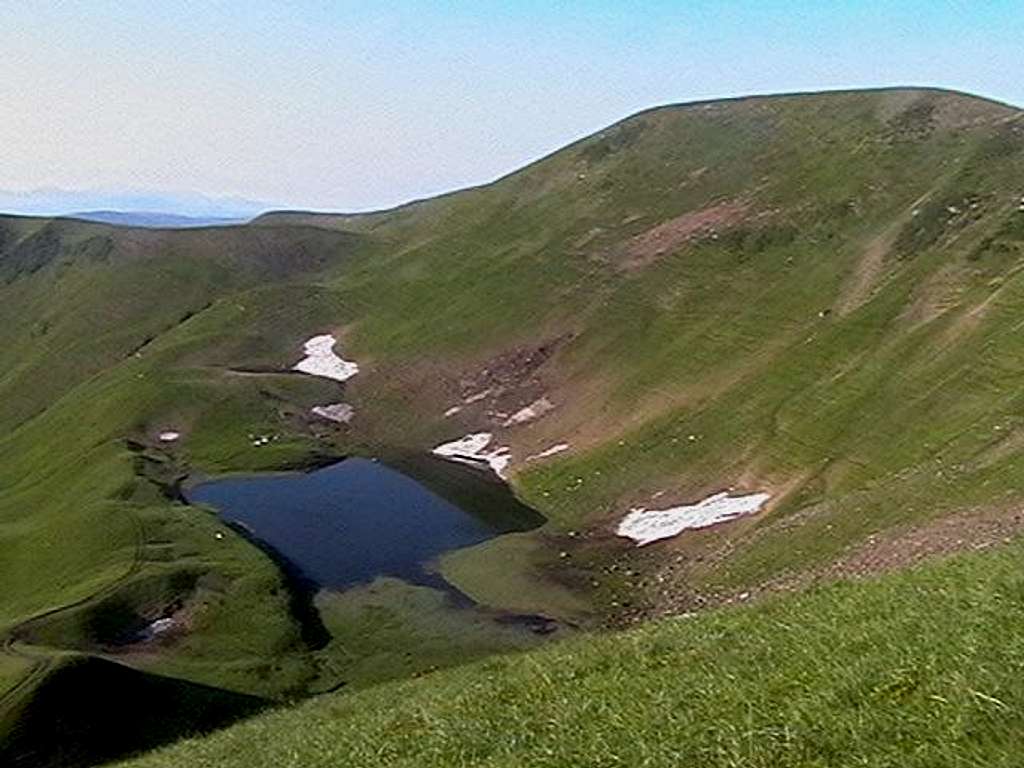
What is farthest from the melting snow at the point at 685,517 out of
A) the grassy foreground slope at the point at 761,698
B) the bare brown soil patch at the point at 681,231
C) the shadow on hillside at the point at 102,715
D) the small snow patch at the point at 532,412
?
the bare brown soil patch at the point at 681,231

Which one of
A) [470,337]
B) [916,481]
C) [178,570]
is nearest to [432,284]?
[470,337]

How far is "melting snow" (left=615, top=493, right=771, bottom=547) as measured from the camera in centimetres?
7031

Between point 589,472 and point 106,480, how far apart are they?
38.0 m

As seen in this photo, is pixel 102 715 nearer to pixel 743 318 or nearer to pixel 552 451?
pixel 552 451

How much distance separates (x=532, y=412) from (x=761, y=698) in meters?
87.4

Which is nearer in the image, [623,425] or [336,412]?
[623,425]

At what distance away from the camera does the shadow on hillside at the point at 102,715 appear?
45844mm

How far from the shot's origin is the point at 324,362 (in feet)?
436

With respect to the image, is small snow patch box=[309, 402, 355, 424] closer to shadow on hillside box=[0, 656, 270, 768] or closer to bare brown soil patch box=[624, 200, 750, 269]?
bare brown soil patch box=[624, 200, 750, 269]

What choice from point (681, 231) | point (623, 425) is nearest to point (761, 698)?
point (623, 425)

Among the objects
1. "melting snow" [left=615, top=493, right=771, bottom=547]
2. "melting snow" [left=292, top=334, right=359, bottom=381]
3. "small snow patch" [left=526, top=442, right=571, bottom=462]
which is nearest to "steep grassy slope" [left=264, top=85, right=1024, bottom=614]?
"small snow patch" [left=526, top=442, right=571, bottom=462]

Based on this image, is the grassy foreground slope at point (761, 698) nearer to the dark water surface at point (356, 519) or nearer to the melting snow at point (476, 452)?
the dark water surface at point (356, 519)

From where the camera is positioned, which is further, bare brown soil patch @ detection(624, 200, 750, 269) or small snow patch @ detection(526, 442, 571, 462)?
bare brown soil patch @ detection(624, 200, 750, 269)

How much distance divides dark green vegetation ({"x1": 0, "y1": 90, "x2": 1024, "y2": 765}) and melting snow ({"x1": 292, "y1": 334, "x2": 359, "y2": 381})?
278 cm
